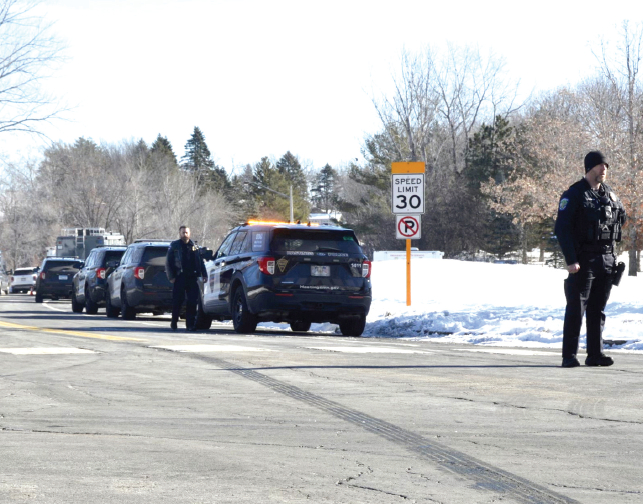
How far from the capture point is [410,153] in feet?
216

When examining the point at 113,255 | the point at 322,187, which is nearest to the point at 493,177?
the point at 113,255

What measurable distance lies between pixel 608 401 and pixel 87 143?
125 m

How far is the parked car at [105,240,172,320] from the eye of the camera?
22875mm

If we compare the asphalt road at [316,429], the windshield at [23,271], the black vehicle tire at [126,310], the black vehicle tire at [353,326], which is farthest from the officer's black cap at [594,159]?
the windshield at [23,271]

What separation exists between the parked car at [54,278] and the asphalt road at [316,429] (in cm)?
2750

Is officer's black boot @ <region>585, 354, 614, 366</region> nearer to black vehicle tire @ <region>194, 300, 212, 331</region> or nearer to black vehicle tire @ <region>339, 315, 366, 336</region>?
black vehicle tire @ <region>339, 315, 366, 336</region>

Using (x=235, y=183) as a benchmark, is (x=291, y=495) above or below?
below

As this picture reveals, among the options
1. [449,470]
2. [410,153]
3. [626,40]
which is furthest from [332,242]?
[410,153]

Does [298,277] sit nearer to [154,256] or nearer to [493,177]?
[154,256]

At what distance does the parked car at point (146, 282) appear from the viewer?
75.0 ft

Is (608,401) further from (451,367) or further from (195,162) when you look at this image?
(195,162)

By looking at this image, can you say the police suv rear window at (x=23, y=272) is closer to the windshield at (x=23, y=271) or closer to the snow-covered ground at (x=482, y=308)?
the windshield at (x=23, y=271)

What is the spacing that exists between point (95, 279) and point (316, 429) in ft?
69.7

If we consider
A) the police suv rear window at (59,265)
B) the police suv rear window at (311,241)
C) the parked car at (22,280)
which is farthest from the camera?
the parked car at (22,280)
